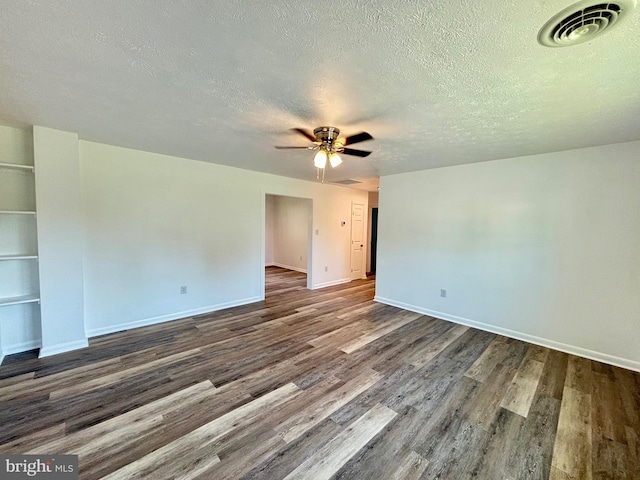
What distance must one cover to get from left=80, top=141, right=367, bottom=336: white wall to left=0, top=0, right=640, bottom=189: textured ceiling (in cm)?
87

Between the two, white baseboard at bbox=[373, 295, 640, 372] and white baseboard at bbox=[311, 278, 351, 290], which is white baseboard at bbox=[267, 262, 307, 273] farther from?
white baseboard at bbox=[373, 295, 640, 372]

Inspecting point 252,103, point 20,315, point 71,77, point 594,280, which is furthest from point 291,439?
point 594,280

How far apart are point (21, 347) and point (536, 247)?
21.0 feet

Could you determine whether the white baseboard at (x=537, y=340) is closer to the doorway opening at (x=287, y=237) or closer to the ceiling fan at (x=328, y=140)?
the ceiling fan at (x=328, y=140)

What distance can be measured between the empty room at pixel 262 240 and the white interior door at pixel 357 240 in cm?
181

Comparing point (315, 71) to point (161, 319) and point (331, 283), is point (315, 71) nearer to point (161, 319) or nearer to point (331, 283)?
point (161, 319)

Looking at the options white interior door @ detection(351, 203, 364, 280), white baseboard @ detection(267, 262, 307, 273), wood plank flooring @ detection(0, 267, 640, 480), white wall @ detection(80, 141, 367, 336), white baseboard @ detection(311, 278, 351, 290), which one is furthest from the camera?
white baseboard @ detection(267, 262, 307, 273)

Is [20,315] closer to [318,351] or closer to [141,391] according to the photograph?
[141,391]

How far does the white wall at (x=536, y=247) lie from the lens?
2.87 meters

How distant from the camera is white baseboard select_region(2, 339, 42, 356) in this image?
2.87 m

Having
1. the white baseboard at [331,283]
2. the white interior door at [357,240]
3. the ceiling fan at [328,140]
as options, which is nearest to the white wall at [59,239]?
the ceiling fan at [328,140]

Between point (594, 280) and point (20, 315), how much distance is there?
6656 millimetres

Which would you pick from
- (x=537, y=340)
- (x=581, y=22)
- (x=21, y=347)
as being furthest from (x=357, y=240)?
(x=21, y=347)

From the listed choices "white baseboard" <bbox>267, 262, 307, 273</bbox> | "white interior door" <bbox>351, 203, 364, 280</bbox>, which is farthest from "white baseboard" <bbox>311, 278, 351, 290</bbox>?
"white baseboard" <bbox>267, 262, 307, 273</bbox>
